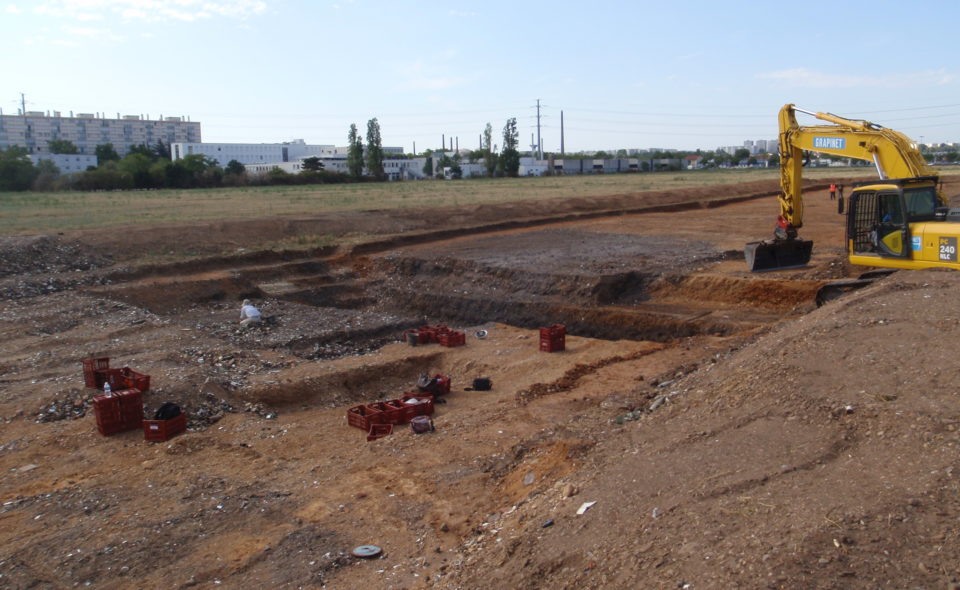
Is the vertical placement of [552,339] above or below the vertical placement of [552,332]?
below

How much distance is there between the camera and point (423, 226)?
2809cm

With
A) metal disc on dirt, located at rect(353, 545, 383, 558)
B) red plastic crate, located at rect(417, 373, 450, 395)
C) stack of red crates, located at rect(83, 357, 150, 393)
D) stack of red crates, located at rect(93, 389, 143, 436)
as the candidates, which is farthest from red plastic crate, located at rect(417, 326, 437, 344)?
metal disc on dirt, located at rect(353, 545, 383, 558)

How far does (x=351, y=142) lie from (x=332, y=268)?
6736 cm

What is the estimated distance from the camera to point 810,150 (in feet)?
50.6

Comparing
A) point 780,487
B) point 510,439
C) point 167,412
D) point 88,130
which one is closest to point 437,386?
point 510,439

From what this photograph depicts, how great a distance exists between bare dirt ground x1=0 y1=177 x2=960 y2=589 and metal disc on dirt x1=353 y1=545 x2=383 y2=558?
0.26ft

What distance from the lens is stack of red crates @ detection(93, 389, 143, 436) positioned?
9602mm

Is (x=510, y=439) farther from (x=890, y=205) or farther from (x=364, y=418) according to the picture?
(x=890, y=205)

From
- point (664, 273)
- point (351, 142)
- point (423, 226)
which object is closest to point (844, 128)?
point (664, 273)

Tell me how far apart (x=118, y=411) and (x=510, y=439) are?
17.2ft

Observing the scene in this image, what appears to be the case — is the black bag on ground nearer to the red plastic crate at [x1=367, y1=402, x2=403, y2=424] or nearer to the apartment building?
the red plastic crate at [x1=367, y1=402, x2=403, y2=424]

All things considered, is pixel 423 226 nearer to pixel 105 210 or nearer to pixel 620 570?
pixel 105 210

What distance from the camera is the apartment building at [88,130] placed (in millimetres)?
154500

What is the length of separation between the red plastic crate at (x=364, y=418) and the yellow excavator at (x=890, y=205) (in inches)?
326
